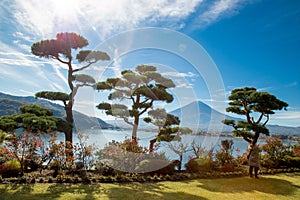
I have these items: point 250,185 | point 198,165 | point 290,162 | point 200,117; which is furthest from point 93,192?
point 290,162

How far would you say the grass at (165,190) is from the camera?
14.0ft

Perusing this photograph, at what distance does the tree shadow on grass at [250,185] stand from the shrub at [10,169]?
5300 millimetres

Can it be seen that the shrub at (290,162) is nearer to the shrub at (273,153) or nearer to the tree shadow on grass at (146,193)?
the shrub at (273,153)

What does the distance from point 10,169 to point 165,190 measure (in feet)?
14.4

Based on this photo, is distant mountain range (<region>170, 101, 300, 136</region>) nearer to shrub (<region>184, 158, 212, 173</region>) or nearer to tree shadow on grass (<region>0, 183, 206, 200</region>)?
shrub (<region>184, 158, 212, 173</region>)

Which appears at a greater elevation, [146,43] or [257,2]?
[257,2]

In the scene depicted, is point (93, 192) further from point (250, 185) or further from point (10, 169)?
point (250, 185)

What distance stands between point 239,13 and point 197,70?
2355mm

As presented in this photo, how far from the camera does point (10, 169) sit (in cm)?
557

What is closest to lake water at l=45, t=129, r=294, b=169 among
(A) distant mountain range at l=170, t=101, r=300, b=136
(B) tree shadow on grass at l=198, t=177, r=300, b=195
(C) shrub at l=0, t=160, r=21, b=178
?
(A) distant mountain range at l=170, t=101, r=300, b=136

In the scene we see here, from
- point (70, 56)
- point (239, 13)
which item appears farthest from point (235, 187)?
point (70, 56)

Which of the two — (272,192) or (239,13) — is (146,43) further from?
(272,192)

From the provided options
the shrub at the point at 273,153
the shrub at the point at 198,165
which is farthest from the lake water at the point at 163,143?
the shrub at the point at 273,153

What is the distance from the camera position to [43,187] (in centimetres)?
471
